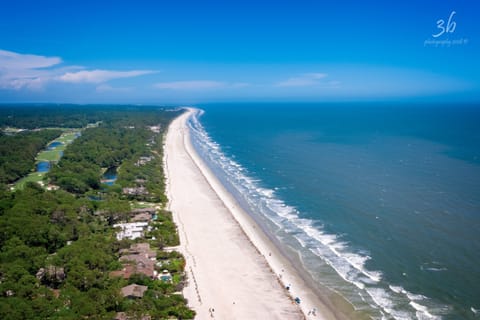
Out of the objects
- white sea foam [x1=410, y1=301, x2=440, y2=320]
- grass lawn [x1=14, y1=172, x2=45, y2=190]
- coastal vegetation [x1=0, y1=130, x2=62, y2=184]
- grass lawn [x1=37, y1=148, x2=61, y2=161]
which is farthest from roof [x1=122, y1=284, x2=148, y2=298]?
grass lawn [x1=37, y1=148, x2=61, y2=161]

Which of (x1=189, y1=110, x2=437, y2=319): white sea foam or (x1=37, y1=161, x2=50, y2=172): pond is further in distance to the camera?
(x1=37, y1=161, x2=50, y2=172): pond

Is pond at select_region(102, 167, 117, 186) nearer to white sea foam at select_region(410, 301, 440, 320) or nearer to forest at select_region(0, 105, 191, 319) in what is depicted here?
forest at select_region(0, 105, 191, 319)

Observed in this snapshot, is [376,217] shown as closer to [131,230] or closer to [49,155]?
[131,230]

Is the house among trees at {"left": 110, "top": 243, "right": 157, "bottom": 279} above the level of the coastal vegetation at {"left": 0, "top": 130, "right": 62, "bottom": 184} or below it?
below

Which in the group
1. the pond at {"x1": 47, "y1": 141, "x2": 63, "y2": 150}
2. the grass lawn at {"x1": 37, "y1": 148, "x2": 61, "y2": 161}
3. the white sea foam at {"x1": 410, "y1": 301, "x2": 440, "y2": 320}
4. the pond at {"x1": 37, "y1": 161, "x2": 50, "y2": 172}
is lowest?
the white sea foam at {"x1": 410, "y1": 301, "x2": 440, "y2": 320}

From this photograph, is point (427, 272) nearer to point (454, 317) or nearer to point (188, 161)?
point (454, 317)

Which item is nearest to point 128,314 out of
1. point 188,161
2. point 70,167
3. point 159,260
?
point 159,260
